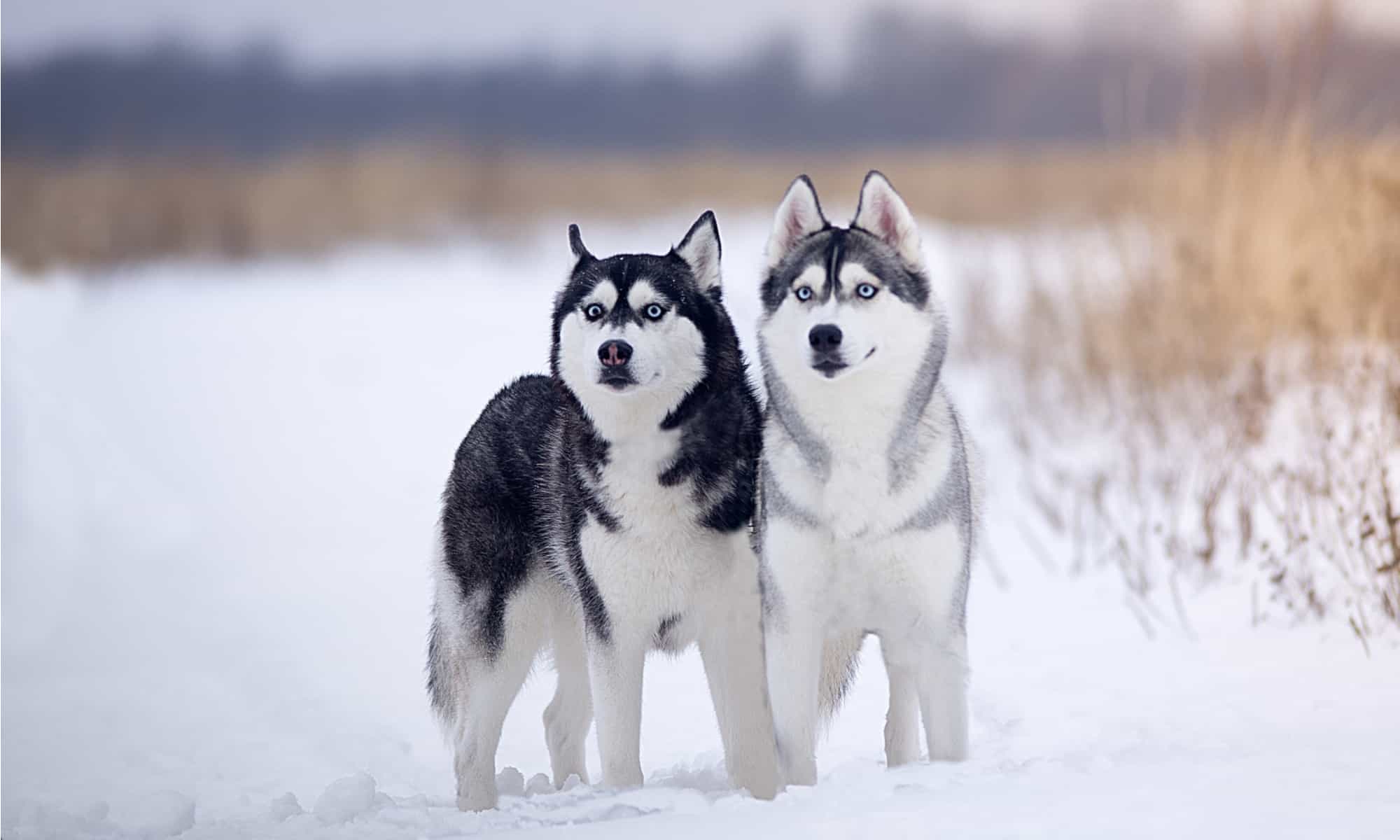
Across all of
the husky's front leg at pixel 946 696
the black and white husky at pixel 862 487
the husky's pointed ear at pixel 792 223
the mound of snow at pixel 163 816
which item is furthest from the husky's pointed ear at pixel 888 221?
the mound of snow at pixel 163 816

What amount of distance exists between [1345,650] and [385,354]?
1229cm

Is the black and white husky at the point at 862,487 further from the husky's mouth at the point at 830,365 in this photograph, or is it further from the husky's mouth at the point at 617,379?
the husky's mouth at the point at 617,379

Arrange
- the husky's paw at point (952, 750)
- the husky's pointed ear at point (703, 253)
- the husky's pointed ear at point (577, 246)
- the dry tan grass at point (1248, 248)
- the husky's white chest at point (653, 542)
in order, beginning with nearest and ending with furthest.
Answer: the husky's paw at point (952, 750)
the husky's white chest at point (653, 542)
the husky's pointed ear at point (703, 253)
the husky's pointed ear at point (577, 246)
the dry tan grass at point (1248, 248)

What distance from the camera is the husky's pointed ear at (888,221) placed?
12.4 feet

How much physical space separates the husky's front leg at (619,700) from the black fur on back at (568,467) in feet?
0.17

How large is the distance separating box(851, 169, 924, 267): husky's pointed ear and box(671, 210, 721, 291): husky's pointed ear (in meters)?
0.45

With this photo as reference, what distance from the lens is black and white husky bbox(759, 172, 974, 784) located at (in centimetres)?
357

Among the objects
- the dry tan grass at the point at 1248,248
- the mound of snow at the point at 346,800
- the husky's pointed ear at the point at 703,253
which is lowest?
the mound of snow at the point at 346,800

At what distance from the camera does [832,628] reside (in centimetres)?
371

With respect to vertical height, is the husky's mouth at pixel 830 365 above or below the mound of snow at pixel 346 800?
above

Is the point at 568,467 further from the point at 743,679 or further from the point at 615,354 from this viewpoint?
the point at 743,679

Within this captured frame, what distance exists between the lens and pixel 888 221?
3.82 meters

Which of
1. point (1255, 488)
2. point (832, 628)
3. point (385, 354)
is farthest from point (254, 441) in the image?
point (832, 628)

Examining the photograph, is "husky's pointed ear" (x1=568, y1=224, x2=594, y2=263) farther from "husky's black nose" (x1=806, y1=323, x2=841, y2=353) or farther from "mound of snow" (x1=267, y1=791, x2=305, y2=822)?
"mound of snow" (x1=267, y1=791, x2=305, y2=822)
